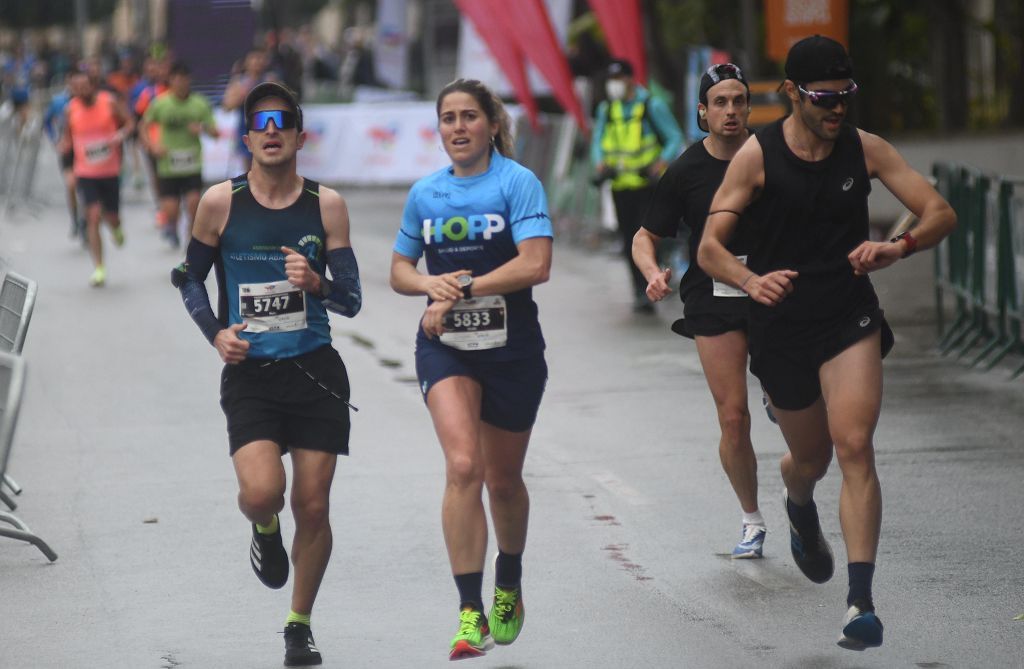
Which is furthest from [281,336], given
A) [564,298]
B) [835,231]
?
[564,298]

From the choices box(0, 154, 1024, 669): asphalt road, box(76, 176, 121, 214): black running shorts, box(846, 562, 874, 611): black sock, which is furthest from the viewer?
box(76, 176, 121, 214): black running shorts

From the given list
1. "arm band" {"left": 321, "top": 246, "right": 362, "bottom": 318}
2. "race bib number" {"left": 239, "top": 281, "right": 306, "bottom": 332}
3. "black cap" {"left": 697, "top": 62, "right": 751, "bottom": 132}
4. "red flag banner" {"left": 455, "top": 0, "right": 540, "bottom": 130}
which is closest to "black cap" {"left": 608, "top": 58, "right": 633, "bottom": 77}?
"black cap" {"left": 697, "top": 62, "right": 751, "bottom": 132}

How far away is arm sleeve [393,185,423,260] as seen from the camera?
6.29 metres

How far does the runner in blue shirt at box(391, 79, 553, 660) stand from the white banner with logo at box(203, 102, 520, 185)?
2255 cm

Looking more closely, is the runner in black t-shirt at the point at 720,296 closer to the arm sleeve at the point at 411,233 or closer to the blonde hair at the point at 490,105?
the blonde hair at the point at 490,105

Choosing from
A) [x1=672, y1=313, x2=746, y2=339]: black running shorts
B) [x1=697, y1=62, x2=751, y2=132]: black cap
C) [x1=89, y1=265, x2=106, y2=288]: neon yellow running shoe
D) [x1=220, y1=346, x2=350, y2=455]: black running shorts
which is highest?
[x1=697, y1=62, x2=751, y2=132]: black cap

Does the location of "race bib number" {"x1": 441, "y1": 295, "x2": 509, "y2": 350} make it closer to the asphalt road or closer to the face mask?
the asphalt road

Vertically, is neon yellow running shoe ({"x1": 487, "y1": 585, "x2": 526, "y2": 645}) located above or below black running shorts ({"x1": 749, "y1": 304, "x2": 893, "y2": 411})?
below

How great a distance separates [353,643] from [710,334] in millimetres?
2013

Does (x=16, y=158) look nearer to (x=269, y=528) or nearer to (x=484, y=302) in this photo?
(x=269, y=528)

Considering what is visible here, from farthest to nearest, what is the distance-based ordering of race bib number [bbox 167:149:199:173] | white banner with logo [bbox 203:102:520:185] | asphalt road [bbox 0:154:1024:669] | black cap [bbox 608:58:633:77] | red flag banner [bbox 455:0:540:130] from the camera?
white banner with logo [bbox 203:102:520:185] < red flag banner [bbox 455:0:540:130] < race bib number [bbox 167:149:199:173] < black cap [bbox 608:58:633:77] < asphalt road [bbox 0:154:1024:669]

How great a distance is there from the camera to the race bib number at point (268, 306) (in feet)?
20.5

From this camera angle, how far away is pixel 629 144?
50.4ft

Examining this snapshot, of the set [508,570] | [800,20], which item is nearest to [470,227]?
[508,570]
